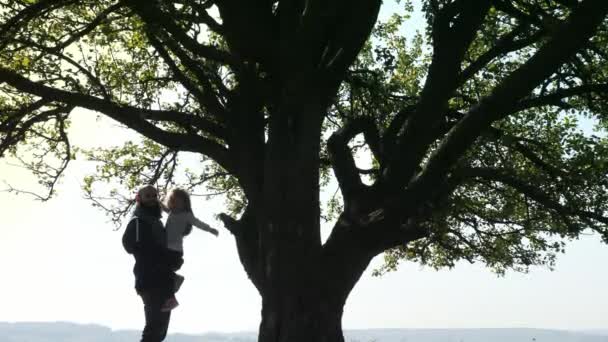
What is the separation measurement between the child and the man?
0.32 feet

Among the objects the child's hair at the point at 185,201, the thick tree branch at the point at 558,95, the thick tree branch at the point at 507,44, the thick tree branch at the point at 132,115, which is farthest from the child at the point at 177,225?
the thick tree branch at the point at 558,95

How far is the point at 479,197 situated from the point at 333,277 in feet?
31.4

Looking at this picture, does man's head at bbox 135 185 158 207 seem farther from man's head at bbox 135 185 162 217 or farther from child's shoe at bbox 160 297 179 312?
child's shoe at bbox 160 297 179 312

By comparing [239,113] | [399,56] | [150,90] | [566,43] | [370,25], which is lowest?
[566,43]

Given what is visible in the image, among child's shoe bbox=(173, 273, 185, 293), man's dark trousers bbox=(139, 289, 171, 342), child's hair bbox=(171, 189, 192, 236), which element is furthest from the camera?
child's shoe bbox=(173, 273, 185, 293)

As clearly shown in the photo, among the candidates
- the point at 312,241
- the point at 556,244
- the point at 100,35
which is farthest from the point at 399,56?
the point at 312,241

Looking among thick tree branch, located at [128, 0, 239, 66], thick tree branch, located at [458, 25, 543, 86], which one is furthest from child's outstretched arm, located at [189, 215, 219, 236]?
thick tree branch, located at [458, 25, 543, 86]

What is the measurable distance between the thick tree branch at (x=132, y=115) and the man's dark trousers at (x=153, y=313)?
11.0 ft

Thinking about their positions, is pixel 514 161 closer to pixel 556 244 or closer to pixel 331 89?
pixel 556 244

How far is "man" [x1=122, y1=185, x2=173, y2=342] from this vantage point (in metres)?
9.41

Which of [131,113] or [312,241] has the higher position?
[131,113]

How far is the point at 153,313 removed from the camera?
9578 mm

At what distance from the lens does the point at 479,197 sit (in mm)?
19391

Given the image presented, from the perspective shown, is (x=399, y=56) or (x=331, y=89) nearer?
(x=331, y=89)
